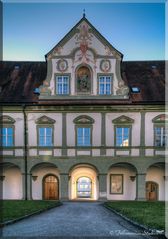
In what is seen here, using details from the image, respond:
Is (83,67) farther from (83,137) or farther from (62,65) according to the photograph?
(83,137)

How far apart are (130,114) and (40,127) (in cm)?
683

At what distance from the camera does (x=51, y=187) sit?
20.2 metres

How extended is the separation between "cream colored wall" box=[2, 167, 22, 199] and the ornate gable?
6418mm

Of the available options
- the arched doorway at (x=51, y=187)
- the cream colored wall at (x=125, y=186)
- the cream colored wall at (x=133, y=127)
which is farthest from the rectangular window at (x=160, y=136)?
the arched doorway at (x=51, y=187)

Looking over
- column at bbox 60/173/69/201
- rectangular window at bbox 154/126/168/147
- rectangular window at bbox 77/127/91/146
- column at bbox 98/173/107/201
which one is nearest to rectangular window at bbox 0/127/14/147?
column at bbox 60/173/69/201

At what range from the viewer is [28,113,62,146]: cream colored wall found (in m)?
19.0

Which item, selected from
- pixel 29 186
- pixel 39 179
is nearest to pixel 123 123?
pixel 39 179

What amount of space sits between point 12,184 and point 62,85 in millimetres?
8688

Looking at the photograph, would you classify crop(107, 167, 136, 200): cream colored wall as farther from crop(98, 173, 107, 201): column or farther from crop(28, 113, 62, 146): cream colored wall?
crop(28, 113, 62, 146): cream colored wall

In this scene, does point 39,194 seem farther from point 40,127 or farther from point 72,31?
point 72,31

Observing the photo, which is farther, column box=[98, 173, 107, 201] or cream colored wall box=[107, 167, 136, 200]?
cream colored wall box=[107, 167, 136, 200]

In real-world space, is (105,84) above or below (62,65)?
below

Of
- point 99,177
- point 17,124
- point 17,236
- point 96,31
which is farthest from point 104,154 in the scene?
point 17,236

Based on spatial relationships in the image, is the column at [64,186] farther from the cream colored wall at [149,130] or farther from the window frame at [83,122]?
the cream colored wall at [149,130]
